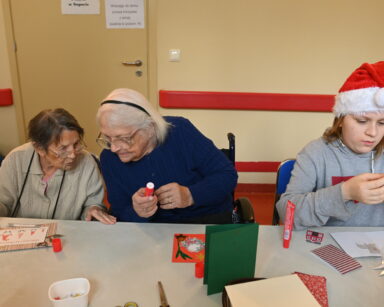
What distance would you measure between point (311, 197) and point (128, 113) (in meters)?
0.90

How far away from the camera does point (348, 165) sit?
1.62 metres

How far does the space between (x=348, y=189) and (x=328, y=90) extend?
2.38 meters

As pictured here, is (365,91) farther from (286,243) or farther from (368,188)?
(286,243)

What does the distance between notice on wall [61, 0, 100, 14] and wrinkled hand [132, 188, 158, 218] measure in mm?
2566

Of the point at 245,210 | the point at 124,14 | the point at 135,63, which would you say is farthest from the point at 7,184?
the point at 124,14

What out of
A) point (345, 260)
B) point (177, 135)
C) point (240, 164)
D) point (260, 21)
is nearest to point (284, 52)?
point (260, 21)

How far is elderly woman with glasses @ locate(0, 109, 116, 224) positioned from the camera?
5.24 feet

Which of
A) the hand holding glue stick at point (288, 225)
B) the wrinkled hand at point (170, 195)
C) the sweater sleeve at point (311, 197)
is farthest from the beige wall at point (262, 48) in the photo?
the hand holding glue stick at point (288, 225)

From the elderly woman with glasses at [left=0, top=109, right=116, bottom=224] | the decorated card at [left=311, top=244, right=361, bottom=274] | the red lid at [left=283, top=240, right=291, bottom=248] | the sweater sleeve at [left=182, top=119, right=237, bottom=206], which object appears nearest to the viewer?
the decorated card at [left=311, top=244, right=361, bottom=274]

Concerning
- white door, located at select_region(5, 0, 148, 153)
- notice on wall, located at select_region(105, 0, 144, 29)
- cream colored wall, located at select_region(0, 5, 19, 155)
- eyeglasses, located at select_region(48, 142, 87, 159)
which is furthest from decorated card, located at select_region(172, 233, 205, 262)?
cream colored wall, located at select_region(0, 5, 19, 155)

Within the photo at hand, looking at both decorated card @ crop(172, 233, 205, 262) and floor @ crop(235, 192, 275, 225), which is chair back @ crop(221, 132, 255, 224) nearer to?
decorated card @ crop(172, 233, 205, 262)

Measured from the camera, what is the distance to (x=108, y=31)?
133 inches

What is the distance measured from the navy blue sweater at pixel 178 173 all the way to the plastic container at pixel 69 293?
0.57m

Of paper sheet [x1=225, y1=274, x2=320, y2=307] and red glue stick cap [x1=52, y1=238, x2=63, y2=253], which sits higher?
paper sheet [x1=225, y1=274, x2=320, y2=307]
